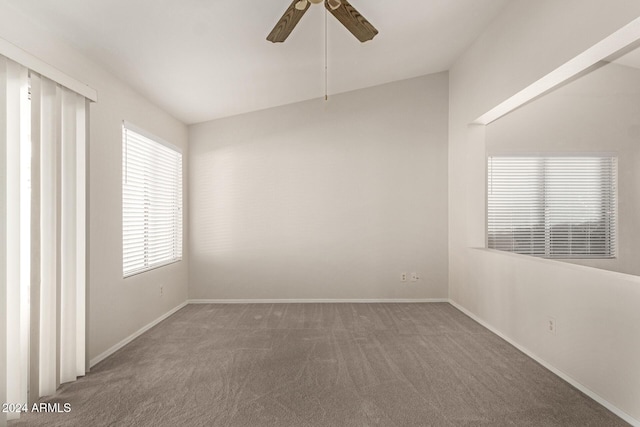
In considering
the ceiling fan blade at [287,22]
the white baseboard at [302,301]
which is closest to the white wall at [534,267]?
the white baseboard at [302,301]

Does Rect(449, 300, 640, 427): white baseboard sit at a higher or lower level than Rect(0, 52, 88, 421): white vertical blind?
lower

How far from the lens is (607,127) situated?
98.3 inches

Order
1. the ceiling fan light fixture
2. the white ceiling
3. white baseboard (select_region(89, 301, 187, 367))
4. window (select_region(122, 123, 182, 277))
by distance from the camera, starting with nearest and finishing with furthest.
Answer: the ceiling fan light fixture < the white ceiling < white baseboard (select_region(89, 301, 187, 367)) < window (select_region(122, 123, 182, 277))

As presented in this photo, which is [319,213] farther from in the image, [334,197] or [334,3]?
[334,3]

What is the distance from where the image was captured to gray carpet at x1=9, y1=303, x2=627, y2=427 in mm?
2145

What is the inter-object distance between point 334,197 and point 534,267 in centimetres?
261

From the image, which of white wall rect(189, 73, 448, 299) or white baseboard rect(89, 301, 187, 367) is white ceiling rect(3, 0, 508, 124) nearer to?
white wall rect(189, 73, 448, 299)

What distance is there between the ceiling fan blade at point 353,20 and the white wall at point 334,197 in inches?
96.4

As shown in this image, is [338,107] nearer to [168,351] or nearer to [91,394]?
[168,351]

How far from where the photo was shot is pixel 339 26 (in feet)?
10.3

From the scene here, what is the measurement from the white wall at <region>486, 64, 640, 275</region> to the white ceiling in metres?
1.19

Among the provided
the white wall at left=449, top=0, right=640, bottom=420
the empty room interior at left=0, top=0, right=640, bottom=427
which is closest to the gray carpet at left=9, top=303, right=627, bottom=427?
the empty room interior at left=0, top=0, right=640, bottom=427

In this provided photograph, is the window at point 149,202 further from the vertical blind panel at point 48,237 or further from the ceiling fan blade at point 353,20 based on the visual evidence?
the ceiling fan blade at point 353,20

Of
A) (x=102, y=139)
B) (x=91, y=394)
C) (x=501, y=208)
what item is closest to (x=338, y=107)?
(x=501, y=208)
